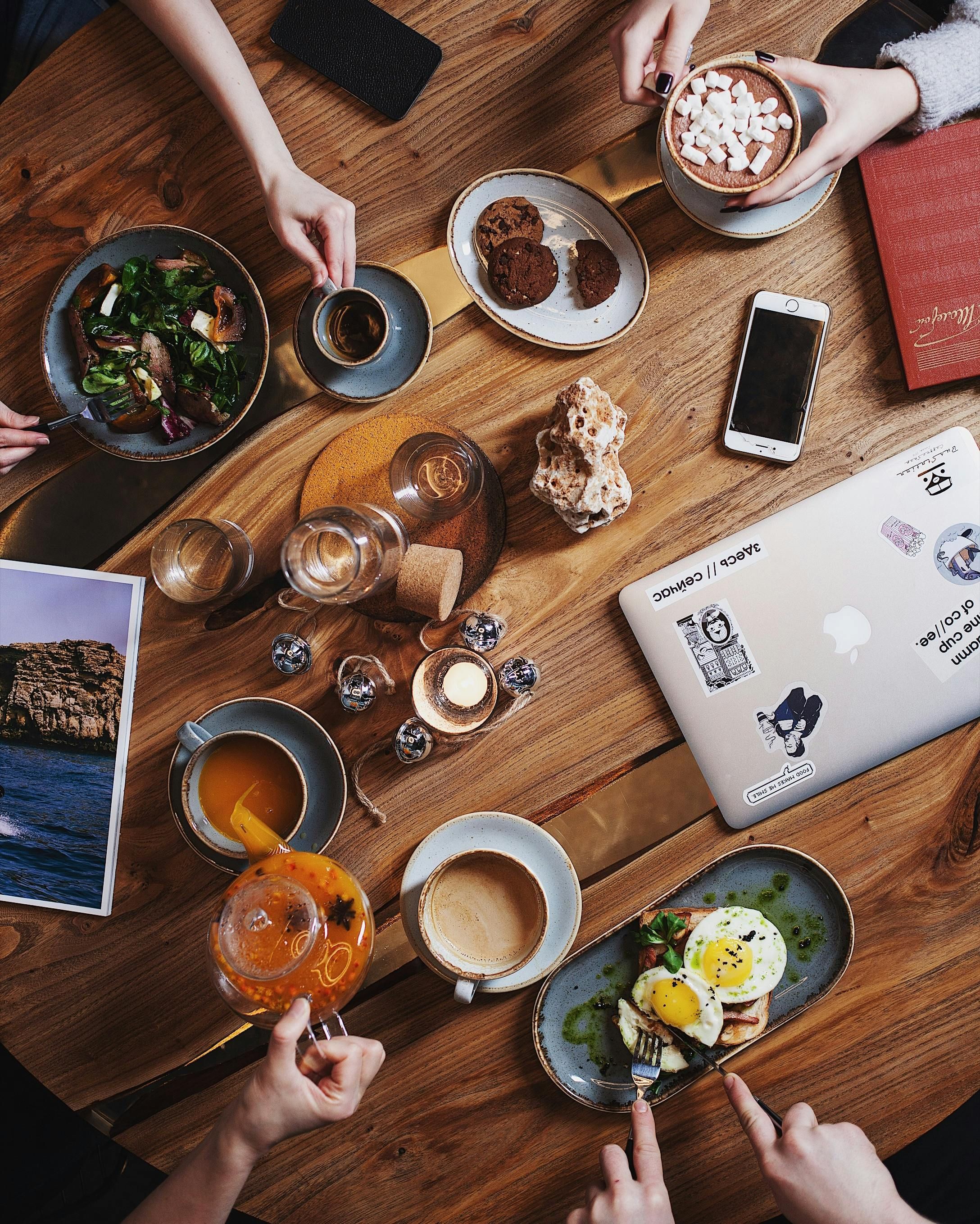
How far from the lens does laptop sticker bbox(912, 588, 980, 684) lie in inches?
65.4

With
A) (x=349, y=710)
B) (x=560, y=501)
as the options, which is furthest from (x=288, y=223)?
(x=349, y=710)

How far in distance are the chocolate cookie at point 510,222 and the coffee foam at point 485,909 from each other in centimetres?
132

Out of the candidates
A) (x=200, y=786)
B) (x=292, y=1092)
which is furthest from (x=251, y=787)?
(x=292, y=1092)

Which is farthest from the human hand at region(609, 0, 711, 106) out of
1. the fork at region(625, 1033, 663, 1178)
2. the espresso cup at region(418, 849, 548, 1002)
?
the fork at region(625, 1033, 663, 1178)

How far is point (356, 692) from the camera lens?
1646 millimetres

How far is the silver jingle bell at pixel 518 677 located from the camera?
5.49 feet

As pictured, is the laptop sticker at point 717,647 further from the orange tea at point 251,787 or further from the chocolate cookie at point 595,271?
the orange tea at point 251,787

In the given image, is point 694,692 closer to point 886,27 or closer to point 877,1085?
point 877,1085

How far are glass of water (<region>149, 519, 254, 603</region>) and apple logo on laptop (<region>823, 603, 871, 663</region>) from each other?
128cm

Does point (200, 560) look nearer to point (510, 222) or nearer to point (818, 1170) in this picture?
point (510, 222)

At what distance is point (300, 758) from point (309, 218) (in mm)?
1130

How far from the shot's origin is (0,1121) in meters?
2.01

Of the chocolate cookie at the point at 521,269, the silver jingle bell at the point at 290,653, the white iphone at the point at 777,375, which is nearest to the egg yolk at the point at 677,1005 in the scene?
the silver jingle bell at the point at 290,653

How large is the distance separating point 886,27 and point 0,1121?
3356mm
